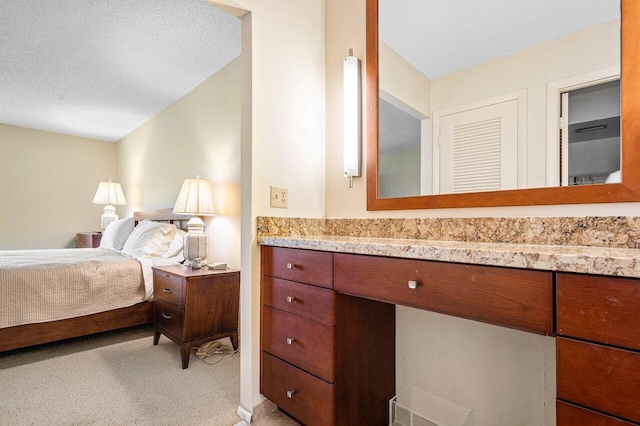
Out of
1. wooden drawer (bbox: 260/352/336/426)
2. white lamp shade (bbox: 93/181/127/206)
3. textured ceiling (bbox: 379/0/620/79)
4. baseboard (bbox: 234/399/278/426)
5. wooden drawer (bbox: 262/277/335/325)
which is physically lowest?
baseboard (bbox: 234/399/278/426)

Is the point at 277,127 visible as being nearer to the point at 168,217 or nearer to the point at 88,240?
the point at 168,217

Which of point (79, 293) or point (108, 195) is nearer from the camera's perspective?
point (79, 293)

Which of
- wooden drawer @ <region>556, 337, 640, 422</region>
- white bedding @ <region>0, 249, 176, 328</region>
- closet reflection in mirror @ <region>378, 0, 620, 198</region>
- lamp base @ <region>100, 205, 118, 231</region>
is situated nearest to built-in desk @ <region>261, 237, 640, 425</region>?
wooden drawer @ <region>556, 337, 640, 422</region>

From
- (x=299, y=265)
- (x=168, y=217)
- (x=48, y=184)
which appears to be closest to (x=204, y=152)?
(x=168, y=217)

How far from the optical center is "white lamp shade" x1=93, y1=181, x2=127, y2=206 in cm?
461

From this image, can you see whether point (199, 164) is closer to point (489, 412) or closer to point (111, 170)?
point (489, 412)

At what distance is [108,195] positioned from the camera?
4637 mm

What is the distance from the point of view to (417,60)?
156cm

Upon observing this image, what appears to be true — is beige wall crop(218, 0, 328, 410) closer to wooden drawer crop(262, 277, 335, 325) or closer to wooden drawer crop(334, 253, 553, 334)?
wooden drawer crop(262, 277, 335, 325)

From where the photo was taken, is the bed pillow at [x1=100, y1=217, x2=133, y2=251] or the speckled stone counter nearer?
the speckled stone counter

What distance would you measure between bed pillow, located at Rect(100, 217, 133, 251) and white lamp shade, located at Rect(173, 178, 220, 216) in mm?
1357

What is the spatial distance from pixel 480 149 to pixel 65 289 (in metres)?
2.82

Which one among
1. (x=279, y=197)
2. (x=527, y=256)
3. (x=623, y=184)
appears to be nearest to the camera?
(x=527, y=256)

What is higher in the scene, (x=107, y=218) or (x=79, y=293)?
(x=107, y=218)
